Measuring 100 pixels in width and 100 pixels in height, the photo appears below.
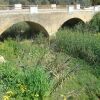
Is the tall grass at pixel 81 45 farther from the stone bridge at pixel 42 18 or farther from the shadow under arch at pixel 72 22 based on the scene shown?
the shadow under arch at pixel 72 22

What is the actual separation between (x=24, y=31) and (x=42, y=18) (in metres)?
3.48

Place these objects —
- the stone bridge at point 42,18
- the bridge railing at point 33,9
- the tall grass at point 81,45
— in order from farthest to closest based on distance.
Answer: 1. the bridge railing at point 33,9
2. the stone bridge at point 42,18
3. the tall grass at point 81,45

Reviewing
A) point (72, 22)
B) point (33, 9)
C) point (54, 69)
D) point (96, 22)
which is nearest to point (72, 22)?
point (72, 22)

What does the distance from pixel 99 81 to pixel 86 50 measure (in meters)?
3.72

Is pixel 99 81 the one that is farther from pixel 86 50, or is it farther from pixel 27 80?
pixel 27 80

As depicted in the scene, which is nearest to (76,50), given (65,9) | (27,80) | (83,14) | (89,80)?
(89,80)

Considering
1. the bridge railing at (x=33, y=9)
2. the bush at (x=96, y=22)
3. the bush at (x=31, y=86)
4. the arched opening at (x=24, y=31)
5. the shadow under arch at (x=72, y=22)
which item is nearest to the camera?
the bush at (x=31, y=86)

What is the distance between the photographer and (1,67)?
11.0 metres

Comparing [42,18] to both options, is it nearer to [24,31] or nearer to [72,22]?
[24,31]

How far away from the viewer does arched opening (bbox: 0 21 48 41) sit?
79.1 ft

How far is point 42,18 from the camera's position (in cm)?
2362

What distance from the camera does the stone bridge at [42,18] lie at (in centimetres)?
2075

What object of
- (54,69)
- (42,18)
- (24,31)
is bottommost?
(24,31)

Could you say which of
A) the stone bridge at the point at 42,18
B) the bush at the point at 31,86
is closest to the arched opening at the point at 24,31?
the stone bridge at the point at 42,18
